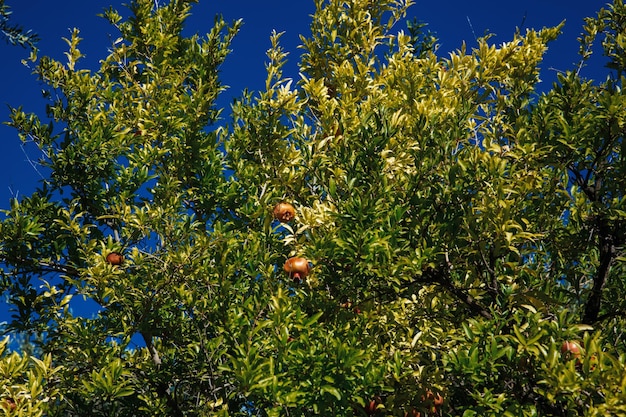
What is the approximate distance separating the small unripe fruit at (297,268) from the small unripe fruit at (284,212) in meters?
0.46

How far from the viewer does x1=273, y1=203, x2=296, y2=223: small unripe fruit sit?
5.32m

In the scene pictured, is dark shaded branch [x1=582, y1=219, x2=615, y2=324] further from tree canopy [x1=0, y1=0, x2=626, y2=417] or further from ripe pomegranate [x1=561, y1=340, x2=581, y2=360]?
ripe pomegranate [x1=561, y1=340, x2=581, y2=360]

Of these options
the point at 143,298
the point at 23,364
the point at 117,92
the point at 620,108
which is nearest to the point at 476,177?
the point at 620,108

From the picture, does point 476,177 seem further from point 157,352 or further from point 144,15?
point 144,15

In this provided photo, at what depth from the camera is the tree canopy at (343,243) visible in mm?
4133

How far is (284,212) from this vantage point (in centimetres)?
532

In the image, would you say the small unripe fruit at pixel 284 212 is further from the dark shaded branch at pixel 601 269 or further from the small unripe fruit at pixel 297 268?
the dark shaded branch at pixel 601 269

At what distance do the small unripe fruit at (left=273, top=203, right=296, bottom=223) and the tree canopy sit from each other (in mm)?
20

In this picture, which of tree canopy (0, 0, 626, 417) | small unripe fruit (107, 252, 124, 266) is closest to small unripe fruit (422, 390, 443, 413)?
tree canopy (0, 0, 626, 417)

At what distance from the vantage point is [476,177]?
4.58 metres

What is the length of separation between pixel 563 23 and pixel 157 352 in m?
6.00

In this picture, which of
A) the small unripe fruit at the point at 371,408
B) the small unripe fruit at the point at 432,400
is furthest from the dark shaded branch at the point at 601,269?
the small unripe fruit at the point at 371,408

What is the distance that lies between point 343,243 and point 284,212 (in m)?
1.26

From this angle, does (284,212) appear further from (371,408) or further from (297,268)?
(371,408)
